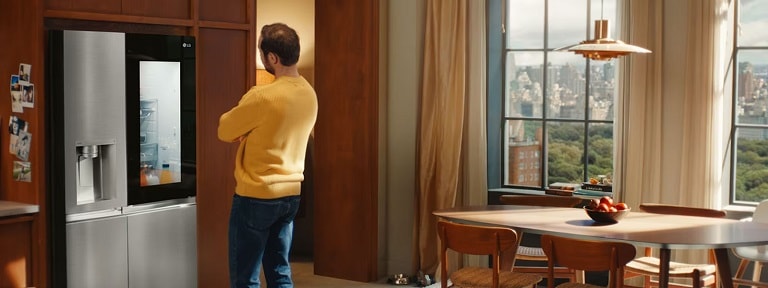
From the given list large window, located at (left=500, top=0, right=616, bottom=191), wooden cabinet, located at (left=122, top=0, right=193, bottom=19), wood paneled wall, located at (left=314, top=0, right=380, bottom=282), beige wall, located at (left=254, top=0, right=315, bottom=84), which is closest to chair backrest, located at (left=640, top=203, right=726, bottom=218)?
large window, located at (left=500, top=0, right=616, bottom=191)

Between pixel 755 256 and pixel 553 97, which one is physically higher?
pixel 553 97

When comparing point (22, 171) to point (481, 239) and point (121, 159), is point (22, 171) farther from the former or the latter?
point (481, 239)

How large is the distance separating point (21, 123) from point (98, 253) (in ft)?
2.54

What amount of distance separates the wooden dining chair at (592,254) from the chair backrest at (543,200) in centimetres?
132

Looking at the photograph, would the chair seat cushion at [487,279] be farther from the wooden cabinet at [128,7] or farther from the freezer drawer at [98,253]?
the wooden cabinet at [128,7]

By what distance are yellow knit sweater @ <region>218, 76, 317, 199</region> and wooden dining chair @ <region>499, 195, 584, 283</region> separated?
1.83 m

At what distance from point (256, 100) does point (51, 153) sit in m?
1.29

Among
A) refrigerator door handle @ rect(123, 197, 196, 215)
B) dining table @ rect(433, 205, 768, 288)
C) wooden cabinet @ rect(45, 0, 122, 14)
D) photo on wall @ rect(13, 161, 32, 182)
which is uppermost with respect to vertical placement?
wooden cabinet @ rect(45, 0, 122, 14)

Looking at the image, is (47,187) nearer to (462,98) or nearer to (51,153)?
(51,153)

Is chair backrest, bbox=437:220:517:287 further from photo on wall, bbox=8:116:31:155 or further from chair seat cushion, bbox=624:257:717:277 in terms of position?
photo on wall, bbox=8:116:31:155

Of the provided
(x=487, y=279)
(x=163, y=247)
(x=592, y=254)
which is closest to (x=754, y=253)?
(x=592, y=254)

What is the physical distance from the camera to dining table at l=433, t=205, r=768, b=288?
469 cm

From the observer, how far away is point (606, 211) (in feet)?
17.0

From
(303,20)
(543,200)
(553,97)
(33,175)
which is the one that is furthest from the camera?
(303,20)
